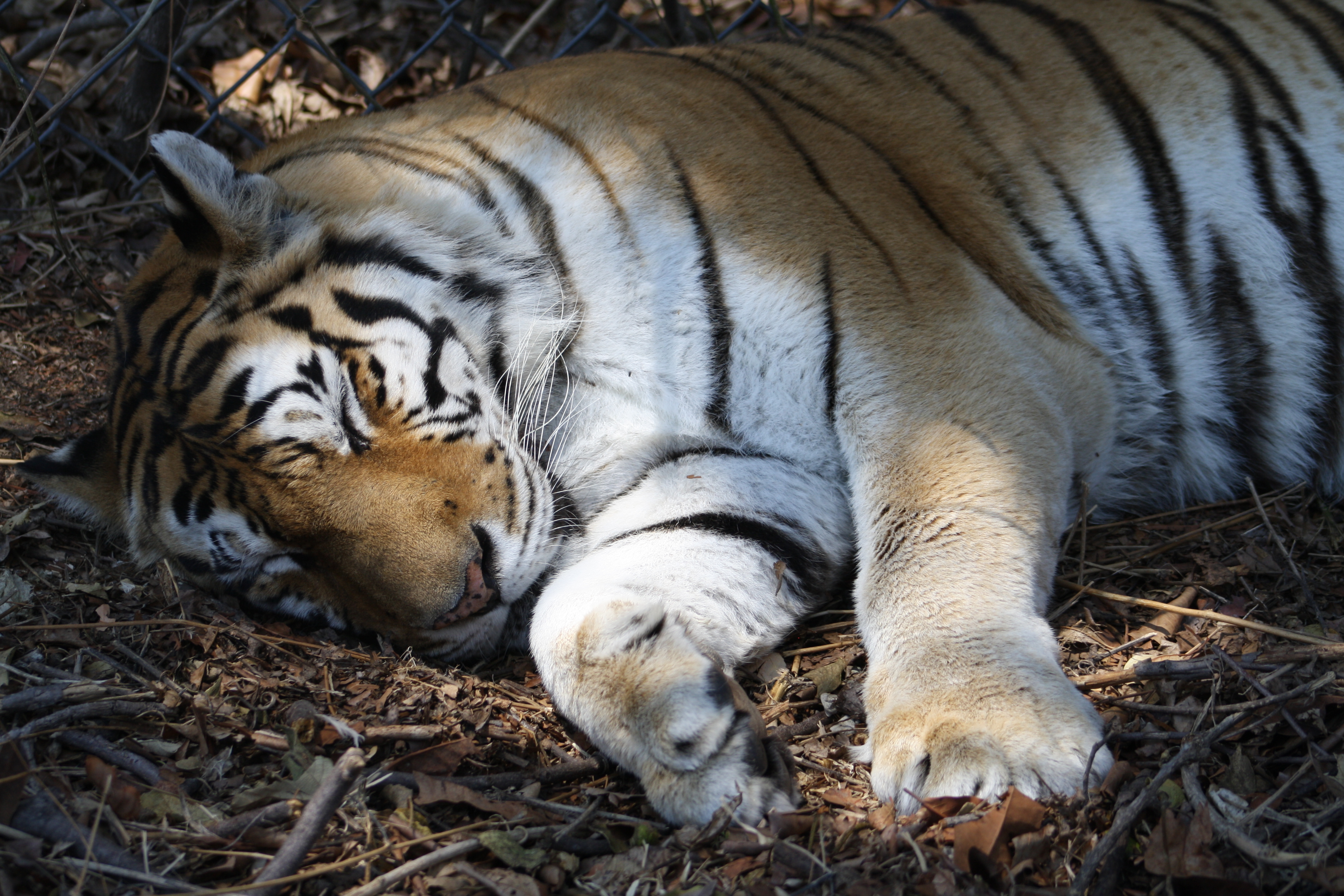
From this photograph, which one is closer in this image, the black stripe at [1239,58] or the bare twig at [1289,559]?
the bare twig at [1289,559]

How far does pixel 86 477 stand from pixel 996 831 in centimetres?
169

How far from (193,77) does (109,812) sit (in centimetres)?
277

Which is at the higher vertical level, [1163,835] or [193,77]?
[193,77]

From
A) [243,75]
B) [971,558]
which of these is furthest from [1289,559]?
[243,75]

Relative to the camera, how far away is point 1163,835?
1221mm

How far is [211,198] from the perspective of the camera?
5.50ft

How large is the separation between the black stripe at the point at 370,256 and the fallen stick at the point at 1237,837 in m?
1.38

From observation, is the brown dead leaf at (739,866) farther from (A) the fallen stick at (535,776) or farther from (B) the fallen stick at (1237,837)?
(B) the fallen stick at (1237,837)

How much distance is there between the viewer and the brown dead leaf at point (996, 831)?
1206mm

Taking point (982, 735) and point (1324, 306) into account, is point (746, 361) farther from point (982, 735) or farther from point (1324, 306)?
point (1324, 306)

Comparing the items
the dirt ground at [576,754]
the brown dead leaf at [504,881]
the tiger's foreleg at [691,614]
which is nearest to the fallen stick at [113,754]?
the dirt ground at [576,754]

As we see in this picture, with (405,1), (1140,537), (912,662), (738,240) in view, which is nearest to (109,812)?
(912,662)

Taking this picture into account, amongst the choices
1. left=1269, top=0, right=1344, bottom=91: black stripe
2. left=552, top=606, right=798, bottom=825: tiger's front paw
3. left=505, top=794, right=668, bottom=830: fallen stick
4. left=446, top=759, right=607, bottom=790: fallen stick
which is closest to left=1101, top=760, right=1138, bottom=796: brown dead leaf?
left=552, top=606, right=798, bottom=825: tiger's front paw

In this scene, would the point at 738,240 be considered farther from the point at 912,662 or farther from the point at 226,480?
the point at 226,480
